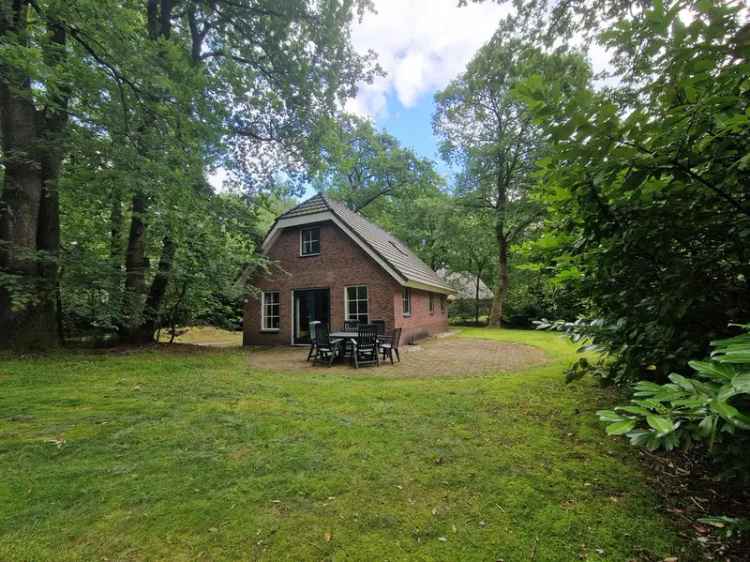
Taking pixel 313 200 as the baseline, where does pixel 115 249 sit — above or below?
A: below

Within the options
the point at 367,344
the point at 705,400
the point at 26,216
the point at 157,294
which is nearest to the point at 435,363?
the point at 367,344

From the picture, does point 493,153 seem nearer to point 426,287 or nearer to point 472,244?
point 472,244

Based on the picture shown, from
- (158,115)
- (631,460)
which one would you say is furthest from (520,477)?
(158,115)

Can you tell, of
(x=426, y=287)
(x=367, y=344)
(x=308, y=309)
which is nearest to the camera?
(x=367, y=344)

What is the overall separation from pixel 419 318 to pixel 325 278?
4847 mm

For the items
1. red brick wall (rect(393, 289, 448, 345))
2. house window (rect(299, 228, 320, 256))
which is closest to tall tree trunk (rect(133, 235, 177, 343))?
house window (rect(299, 228, 320, 256))

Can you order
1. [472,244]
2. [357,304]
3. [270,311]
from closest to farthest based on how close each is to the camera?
[357,304], [270,311], [472,244]

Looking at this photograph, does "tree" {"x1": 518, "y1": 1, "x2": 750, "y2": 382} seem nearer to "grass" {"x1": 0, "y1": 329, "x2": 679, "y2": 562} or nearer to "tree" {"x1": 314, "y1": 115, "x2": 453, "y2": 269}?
"grass" {"x1": 0, "y1": 329, "x2": 679, "y2": 562}

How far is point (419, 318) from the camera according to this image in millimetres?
15773

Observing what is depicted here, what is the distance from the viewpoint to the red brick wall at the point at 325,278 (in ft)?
42.3

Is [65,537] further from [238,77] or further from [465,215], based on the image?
[465,215]

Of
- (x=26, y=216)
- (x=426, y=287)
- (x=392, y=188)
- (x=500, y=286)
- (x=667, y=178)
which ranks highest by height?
(x=392, y=188)

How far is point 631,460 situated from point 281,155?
12836mm

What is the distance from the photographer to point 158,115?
23.5ft
